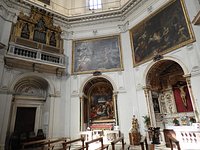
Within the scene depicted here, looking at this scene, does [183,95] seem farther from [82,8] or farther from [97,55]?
[82,8]

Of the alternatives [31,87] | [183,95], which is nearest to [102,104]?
[31,87]

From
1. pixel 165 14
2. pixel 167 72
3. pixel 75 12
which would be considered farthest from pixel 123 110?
pixel 75 12

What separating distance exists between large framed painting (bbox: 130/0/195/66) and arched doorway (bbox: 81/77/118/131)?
11.1 ft

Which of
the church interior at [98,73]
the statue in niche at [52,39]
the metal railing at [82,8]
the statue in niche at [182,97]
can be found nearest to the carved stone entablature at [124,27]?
the church interior at [98,73]

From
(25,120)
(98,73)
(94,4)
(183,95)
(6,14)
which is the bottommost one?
(25,120)

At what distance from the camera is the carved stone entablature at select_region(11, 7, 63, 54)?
34.5 ft

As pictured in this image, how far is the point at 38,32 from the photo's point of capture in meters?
11.4

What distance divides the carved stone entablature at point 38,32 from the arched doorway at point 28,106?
255cm

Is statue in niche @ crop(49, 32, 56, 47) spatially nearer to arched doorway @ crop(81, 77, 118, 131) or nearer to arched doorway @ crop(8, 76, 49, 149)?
arched doorway @ crop(8, 76, 49, 149)

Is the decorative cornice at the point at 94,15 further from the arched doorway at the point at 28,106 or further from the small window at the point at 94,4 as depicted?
the arched doorway at the point at 28,106

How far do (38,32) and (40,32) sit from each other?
0.15 m

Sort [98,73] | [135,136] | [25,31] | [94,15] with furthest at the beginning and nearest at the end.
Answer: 1. [94,15]
2. [98,73]
3. [25,31]
4. [135,136]

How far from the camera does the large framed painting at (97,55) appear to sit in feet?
38.7

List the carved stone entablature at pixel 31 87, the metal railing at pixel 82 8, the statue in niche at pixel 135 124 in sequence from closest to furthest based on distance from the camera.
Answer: the statue in niche at pixel 135 124 → the carved stone entablature at pixel 31 87 → the metal railing at pixel 82 8
